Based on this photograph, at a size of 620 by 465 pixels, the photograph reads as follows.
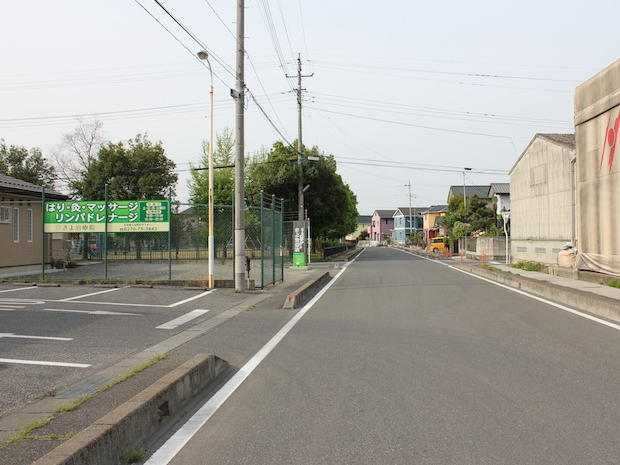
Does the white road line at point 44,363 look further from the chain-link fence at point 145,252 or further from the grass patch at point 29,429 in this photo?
the chain-link fence at point 145,252

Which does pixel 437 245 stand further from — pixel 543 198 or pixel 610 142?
pixel 610 142

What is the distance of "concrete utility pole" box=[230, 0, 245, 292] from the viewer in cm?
1586

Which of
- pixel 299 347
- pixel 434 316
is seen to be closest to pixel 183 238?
pixel 434 316

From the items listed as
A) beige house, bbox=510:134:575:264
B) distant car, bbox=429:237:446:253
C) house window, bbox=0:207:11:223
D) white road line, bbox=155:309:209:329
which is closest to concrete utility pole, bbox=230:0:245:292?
white road line, bbox=155:309:209:329

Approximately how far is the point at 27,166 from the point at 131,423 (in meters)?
48.2

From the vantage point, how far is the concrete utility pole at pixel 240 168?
15859 millimetres

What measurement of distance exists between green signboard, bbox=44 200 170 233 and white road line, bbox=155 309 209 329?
5220 millimetres

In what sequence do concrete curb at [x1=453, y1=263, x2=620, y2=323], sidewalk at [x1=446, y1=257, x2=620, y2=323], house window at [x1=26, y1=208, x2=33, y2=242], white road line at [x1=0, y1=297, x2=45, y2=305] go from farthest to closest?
1. house window at [x1=26, y1=208, x2=33, y2=242]
2. white road line at [x1=0, y1=297, x2=45, y2=305]
3. sidewalk at [x1=446, y1=257, x2=620, y2=323]
4. concrete curb at [x1=453, y1=263, x2=620, y2=323]

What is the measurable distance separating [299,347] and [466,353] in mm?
2468

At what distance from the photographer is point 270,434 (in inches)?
182

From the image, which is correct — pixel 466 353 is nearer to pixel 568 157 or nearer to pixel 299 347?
pixel 299 347

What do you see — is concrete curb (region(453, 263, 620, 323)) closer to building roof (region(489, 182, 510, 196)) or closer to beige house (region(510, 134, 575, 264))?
beige house (region(510, 134, 575, 264))

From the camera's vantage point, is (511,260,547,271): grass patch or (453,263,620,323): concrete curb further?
(511,260,547,271): grass patch

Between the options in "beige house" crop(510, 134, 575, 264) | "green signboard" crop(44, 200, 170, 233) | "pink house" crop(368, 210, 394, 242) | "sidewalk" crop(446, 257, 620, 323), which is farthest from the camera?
"pink house" crop(368, 210, 394, 242)
